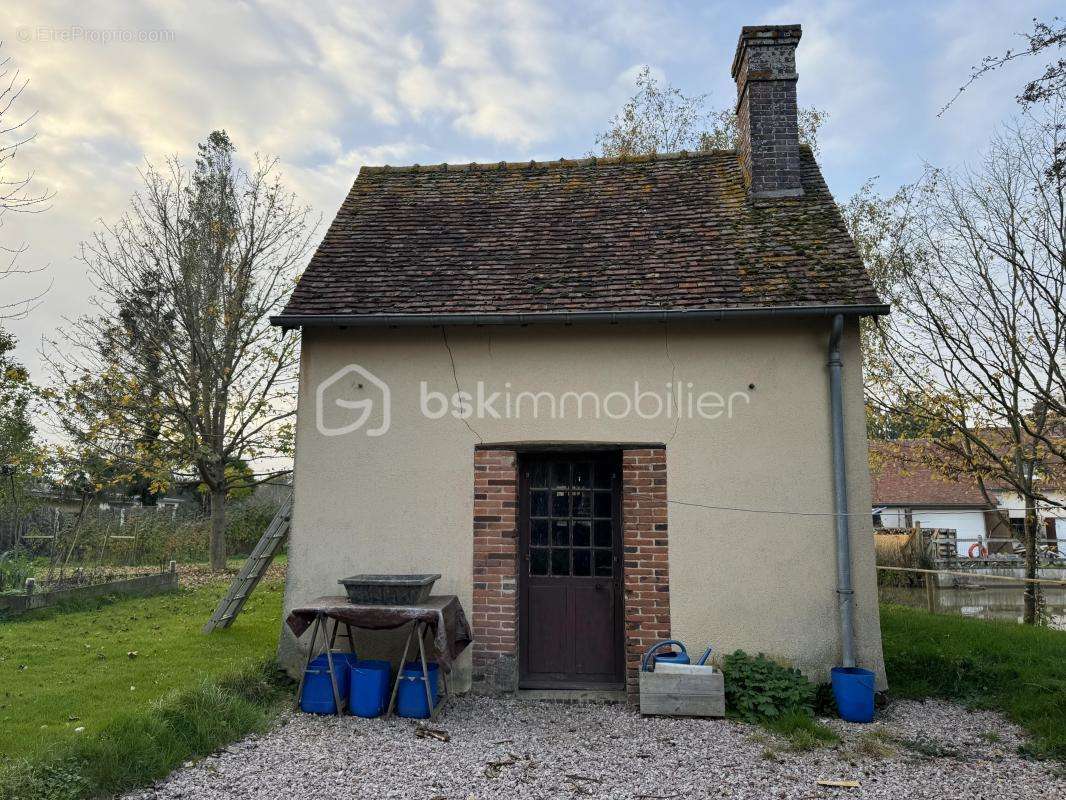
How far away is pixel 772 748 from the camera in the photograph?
5.00m

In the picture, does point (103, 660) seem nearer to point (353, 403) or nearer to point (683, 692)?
point (353, 403)

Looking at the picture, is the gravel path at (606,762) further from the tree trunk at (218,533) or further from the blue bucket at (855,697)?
the tree trunk at (218,533)

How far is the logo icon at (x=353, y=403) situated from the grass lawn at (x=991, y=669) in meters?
5.57

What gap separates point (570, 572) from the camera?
6719 mm

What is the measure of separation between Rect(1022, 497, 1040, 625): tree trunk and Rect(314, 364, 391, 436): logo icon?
1039 centimetres

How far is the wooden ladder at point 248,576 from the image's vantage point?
8.29m

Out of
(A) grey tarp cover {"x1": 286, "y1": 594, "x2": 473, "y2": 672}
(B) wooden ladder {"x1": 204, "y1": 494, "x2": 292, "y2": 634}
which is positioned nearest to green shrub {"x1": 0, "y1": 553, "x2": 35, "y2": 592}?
(B) wooden ladder {"x1": 204, "y1": 494, "x2": 292, "y2": 634}

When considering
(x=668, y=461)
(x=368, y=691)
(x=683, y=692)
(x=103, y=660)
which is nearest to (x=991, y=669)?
(x=683, y=692)

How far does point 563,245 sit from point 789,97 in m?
3.35

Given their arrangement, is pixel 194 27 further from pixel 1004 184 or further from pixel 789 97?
pixel 1004 184

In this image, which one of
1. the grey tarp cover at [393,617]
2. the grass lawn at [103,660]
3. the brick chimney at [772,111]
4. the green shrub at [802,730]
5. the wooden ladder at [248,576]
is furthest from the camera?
the wooden ladder at [248,576]

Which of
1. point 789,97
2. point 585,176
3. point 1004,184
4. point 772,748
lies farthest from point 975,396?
point 772,748

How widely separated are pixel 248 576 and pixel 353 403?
3.31m

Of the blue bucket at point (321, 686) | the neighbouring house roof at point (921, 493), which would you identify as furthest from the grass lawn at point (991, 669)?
the neighbouring house roof at point (921, 493)
